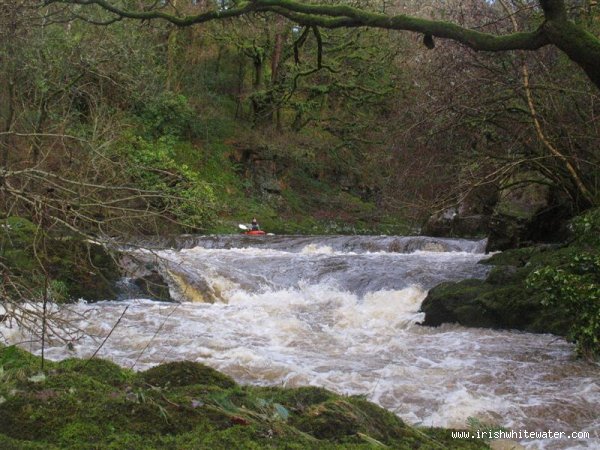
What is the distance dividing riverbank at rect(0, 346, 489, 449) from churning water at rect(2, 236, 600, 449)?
0.39 m

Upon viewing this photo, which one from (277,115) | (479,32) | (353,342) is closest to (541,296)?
(353,342)

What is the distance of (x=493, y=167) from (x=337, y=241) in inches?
288

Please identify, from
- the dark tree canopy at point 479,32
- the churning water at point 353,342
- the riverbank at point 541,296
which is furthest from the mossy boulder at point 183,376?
the riverbank at point 541,296

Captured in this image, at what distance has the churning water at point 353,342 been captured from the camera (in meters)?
5.22

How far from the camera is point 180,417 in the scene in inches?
93.6

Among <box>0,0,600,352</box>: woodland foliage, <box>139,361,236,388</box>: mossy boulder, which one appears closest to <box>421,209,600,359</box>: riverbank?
<box>0,0,600,352</box>: woodland foliage

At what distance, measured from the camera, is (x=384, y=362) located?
6.75 meters

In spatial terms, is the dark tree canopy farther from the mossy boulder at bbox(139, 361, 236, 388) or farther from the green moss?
the green moss

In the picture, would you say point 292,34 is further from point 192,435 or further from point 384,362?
point 192,435

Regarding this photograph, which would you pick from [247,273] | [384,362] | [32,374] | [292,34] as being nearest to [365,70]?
[292,34]

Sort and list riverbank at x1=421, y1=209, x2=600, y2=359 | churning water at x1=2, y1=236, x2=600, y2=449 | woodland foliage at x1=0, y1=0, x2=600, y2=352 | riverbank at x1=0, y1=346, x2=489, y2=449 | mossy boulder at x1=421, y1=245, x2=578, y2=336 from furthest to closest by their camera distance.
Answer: mossy boulder at x1=421, y1=245, x2=578, y2=336
riverbank at x1=421, y1=209, x2=600, y2=359
churning water at x1=2, y1=236, x2=600, y2=449
woodland foliage at x1=0, y1=0, x2=600, y2=352
riverbank at x1=0, y1=346, x2=489, y2=449

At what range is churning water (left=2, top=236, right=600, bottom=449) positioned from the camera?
5219 millimetres

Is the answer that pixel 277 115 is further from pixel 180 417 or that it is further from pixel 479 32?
pixel 180 417

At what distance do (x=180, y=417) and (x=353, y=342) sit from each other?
221 inches
